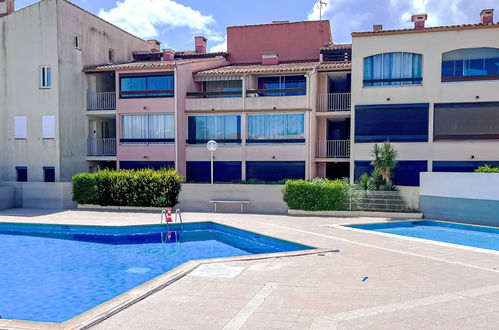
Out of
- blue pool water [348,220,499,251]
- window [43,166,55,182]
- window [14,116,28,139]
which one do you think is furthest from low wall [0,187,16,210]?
blue pool water [348,220,499,251]

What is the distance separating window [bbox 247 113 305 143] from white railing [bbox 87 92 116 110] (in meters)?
9.25

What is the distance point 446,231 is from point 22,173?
24471 mm

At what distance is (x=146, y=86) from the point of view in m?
27.6

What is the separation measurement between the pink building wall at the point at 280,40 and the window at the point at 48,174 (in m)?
15.7

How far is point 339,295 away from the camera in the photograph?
8.64 metres

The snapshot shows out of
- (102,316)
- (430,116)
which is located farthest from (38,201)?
(430,116)

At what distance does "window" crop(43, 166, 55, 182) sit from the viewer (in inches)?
1045

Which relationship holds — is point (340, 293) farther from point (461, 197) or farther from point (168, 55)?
point (168, 55)

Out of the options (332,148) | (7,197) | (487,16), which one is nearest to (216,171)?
(332,148)

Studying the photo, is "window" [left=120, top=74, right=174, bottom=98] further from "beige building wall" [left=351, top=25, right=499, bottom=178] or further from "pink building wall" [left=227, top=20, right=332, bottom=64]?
"beige building wall" [left=351, top=25, right=499, bottom=178]

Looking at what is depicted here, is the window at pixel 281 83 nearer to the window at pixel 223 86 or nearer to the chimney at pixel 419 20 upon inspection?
the window at pixel 223 86

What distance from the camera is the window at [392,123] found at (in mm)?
24188

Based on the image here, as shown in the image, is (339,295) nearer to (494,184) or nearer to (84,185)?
(494,184)

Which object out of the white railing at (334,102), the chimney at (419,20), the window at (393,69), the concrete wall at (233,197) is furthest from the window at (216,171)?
the chimney at (419,20)
